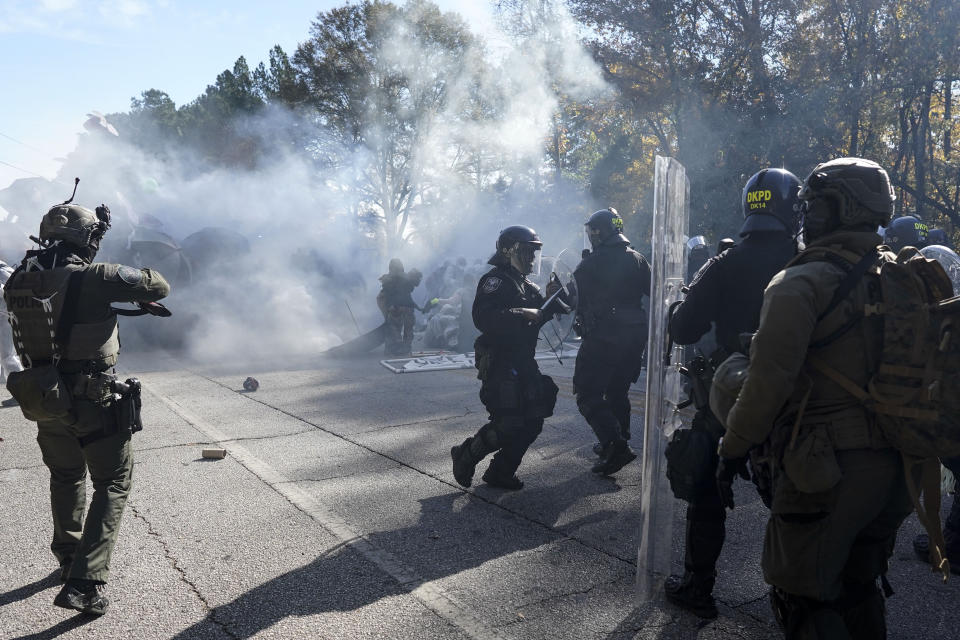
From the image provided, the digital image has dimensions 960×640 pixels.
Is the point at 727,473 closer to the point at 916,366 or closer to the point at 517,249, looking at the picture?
the point at 916,366

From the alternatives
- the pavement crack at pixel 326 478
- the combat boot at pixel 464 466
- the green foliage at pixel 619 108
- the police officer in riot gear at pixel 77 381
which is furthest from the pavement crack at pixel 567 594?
the green foliage at pixel 619 108

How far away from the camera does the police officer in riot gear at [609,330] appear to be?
523cm

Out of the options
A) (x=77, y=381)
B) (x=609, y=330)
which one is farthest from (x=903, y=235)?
(x=77, y=381)

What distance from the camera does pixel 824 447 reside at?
2.06m

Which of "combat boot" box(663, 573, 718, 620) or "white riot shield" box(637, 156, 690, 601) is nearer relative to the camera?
"combat boot" box(663, 573, 718, 620)

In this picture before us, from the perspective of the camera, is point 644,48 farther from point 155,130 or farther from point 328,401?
point 155,130

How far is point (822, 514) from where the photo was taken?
209 cm

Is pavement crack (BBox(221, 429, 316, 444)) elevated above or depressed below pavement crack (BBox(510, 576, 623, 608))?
below

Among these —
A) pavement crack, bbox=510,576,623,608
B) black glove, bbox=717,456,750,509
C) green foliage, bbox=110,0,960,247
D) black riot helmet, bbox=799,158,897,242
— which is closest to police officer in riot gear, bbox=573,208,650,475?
pavement crack, bbox=510,576,623,608

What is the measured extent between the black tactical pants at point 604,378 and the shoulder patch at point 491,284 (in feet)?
3.24

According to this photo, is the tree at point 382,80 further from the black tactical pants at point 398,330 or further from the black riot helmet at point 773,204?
the black riot helmet at point 773,204

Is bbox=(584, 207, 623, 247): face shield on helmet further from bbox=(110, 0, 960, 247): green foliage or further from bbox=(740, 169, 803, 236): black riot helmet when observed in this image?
bbox=(110, 0, 960, 247): green foliage

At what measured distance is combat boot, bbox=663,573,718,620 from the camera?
3.12 m

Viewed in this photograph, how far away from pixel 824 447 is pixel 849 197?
76cm
